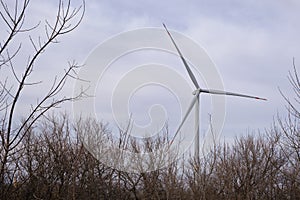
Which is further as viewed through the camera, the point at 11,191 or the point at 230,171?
the point at 230,171

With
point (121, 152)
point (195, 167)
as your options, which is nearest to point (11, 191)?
point (195, 167)

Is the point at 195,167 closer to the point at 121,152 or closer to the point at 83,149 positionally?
the point at 121,152

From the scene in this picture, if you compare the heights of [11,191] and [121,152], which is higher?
[121,152]

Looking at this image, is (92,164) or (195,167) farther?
(92,164)

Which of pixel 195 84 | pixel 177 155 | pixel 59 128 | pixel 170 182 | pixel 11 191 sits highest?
pixel 195 84

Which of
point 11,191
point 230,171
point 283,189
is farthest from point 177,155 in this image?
point 11,191

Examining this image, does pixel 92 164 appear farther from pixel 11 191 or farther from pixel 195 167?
pixel 11 191

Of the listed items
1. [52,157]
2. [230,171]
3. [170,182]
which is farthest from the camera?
[52,157]

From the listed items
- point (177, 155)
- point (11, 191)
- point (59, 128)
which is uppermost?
point (59, 128)

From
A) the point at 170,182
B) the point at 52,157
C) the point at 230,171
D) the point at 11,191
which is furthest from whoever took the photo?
the point at 52,157

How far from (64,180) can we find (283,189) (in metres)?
9.39

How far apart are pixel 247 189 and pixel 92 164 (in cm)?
634

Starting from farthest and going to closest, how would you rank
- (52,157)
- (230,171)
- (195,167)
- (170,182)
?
(52,157) < (230,171) < (170,182) < (195,167)

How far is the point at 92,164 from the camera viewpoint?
63.7 feet
